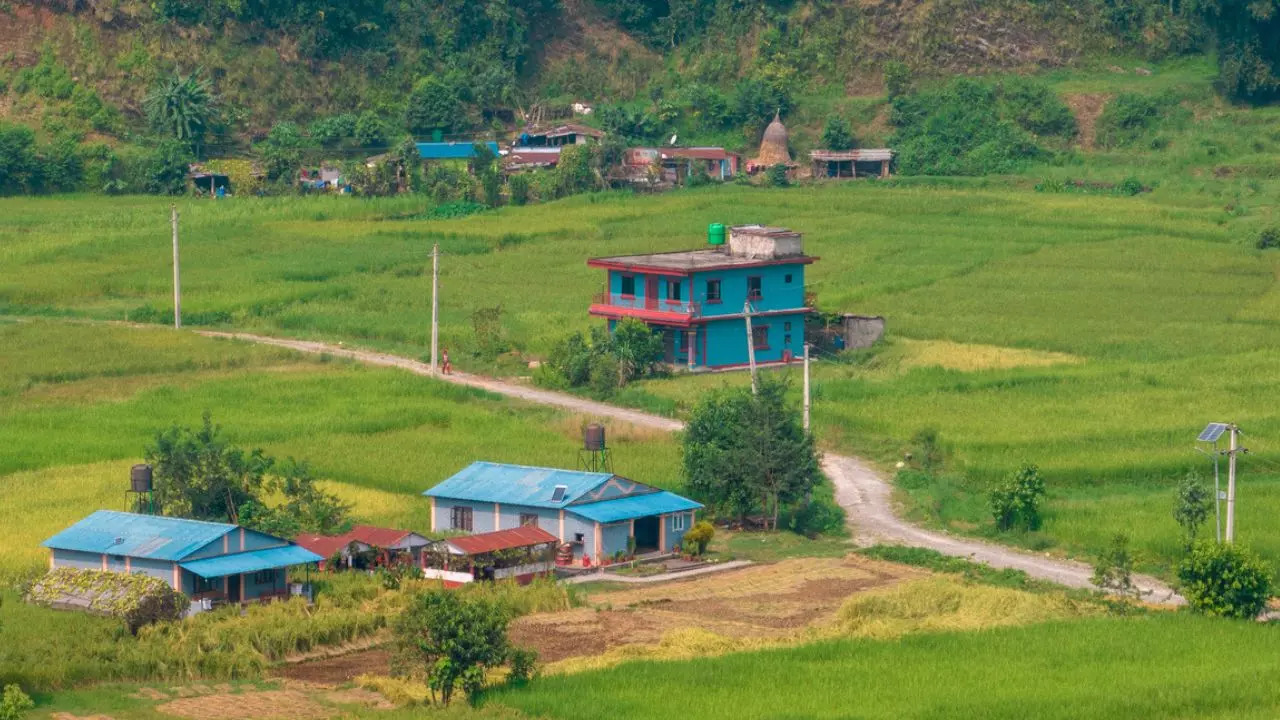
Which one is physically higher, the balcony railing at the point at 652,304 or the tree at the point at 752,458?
the balcony railing at the point at 652,304

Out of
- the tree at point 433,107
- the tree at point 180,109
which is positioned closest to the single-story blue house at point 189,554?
the tree at point 180,109

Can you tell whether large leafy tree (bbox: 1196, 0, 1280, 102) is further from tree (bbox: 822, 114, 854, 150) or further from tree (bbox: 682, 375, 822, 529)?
tree (bbox: 682, 375, 822, 529)

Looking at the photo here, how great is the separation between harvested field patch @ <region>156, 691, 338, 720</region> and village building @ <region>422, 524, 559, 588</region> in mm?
6717

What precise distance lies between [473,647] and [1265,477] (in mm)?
20031

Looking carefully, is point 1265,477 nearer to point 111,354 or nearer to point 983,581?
point 983,581

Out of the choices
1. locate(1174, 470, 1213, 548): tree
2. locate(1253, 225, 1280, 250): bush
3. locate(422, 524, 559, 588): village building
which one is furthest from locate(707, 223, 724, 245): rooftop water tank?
locate(1174, 470, 1213, 548): tree

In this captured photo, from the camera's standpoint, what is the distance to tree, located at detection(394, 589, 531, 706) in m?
31.9

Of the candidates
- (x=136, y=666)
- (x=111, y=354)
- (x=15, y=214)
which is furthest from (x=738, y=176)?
(x=136, y=666)

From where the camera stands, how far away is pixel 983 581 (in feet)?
129

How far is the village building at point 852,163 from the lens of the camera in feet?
307

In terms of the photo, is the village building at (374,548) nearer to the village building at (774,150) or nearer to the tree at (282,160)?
the tree at (282,160)

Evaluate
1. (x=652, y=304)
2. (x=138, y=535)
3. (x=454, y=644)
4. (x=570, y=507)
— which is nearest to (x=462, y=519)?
(x=570, y=507)

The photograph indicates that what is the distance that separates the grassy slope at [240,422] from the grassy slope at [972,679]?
442 inches

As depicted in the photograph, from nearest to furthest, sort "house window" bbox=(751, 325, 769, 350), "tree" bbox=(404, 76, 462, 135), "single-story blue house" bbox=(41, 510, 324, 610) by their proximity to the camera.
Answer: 1. "single-story blue house" bbox=(41, 510, 324, 610)
2. "house window" bbox=(751, 325, 769, 350)
3. "tree" bbox=(404, 76, 462, 135)
